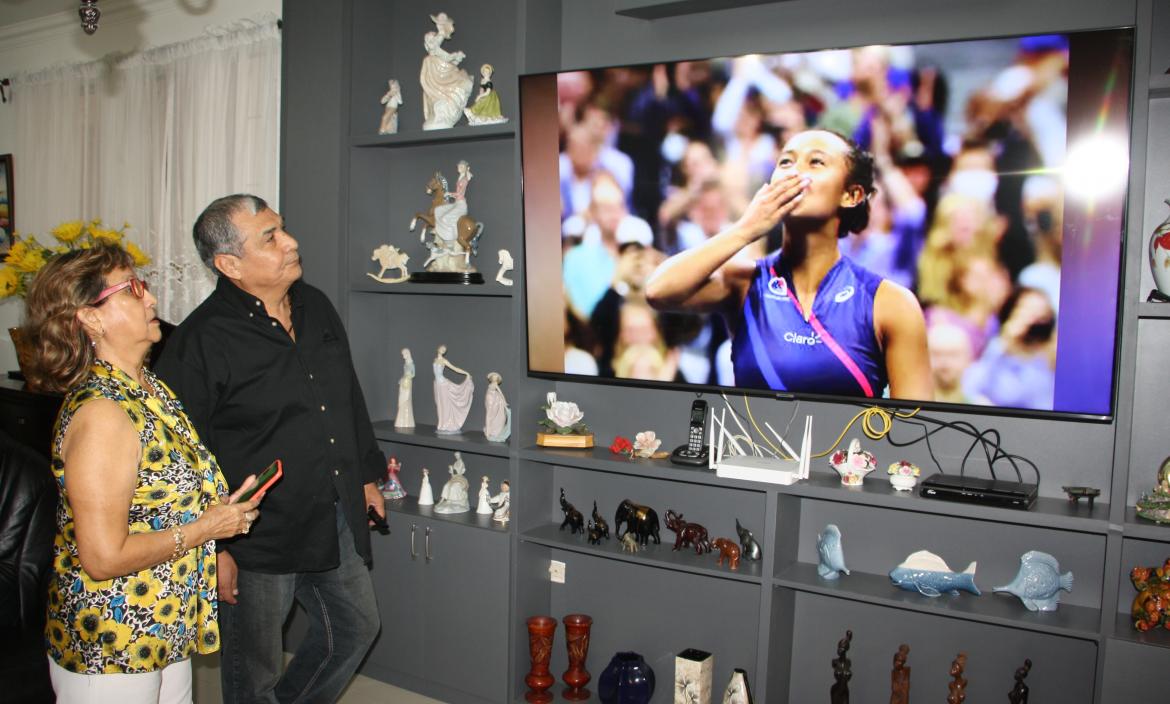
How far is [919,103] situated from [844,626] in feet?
5.13

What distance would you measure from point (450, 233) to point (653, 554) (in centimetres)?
136

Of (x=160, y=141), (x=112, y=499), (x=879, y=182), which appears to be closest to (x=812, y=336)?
(x=879, y=182)

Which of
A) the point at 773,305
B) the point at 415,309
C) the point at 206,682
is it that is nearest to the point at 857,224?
the point at 773,305

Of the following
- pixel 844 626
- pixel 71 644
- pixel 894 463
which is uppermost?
pixel 894 463

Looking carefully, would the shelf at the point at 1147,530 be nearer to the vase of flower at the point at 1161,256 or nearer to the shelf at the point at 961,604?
the shelf at the point at 961,604

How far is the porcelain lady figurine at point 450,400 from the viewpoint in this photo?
3.46 m

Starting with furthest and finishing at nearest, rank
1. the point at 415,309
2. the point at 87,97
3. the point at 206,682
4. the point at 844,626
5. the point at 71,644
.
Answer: the point at 87,97
the point at 415,309
the point at 206,682
the point at 844,626
the point at 71,644

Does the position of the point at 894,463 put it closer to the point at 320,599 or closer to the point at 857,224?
the point at 857,224

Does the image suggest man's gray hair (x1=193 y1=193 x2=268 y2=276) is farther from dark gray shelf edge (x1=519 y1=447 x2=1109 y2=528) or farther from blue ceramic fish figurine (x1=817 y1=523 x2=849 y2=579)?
blue ceramic fish figurine (x1=817 y1=523 x2=849 y2=579)

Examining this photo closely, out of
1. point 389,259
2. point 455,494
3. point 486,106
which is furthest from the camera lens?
point 389,259

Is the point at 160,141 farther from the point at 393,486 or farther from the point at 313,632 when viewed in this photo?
the point at 313,632

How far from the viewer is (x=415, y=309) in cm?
374

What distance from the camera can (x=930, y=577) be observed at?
2627mm

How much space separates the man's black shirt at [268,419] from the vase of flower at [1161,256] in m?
2.19
